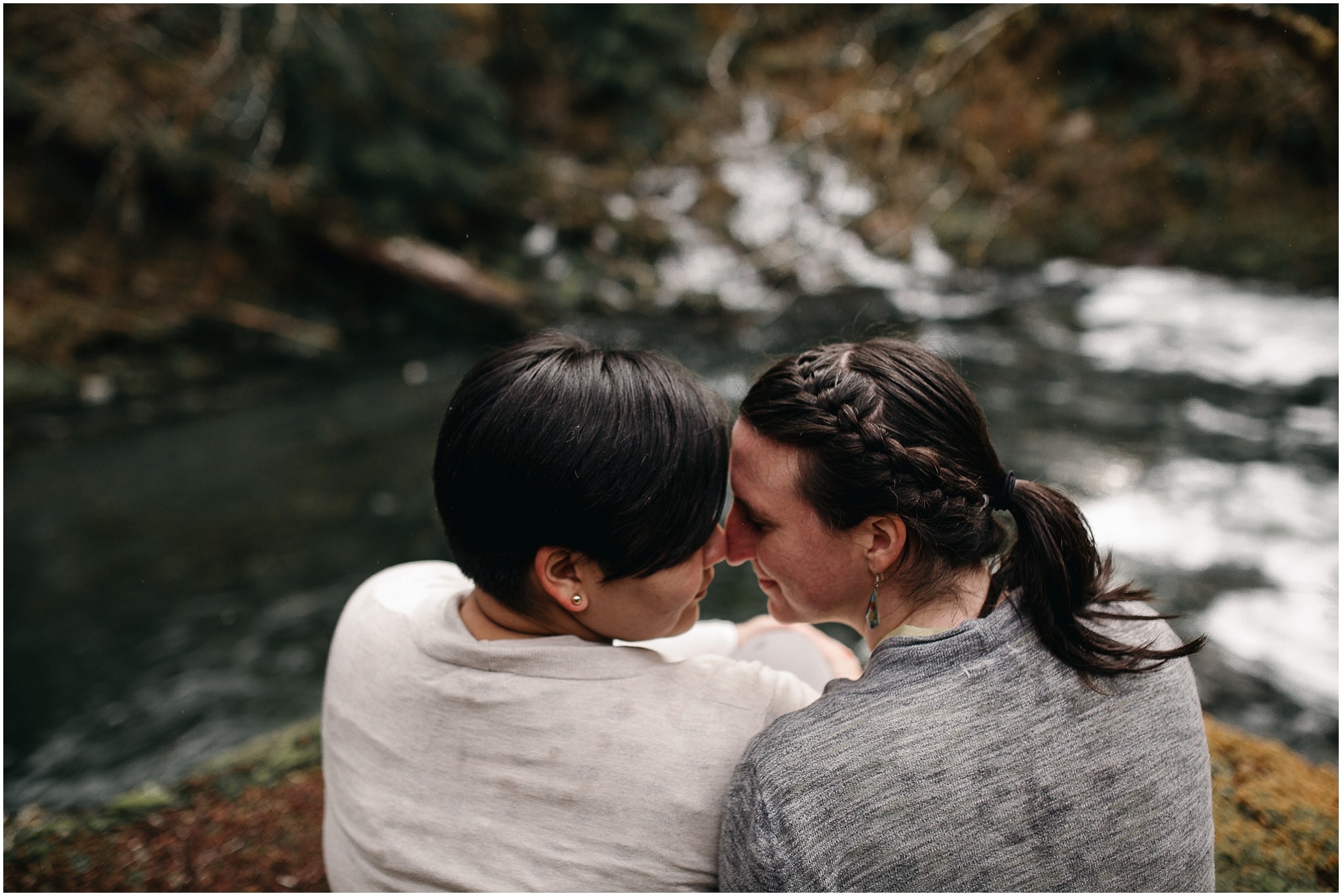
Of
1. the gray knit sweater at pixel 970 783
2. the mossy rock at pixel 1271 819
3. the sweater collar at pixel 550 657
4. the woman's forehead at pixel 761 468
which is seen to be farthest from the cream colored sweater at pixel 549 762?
the mossy rock at pixel 1271 819

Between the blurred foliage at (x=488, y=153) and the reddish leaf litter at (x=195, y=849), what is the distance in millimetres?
5541

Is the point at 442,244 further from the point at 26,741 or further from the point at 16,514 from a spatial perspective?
the point at 26,741

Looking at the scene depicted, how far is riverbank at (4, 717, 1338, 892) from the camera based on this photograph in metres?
2.14

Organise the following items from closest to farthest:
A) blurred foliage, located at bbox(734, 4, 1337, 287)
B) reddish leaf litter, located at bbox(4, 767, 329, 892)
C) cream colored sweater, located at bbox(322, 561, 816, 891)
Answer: cream colored sweater, located at bbox(322, 561, 816, 891) < reddish leaf litter, located at bbox(4, 767, 329, 892) < blurred foliage, located at bbox(734, 4, 1337, 287)

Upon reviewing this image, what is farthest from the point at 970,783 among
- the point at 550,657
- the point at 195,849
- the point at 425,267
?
the point at 425,267

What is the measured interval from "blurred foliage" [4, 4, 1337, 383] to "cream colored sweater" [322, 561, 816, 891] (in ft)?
17.6

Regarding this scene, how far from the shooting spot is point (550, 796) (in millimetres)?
1368

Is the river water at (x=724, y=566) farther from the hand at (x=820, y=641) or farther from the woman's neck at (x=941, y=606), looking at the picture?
the hand at (x=820, y=641)

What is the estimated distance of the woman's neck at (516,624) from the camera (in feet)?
4.98

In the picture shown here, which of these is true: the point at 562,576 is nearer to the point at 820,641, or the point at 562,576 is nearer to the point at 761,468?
the point at 761,468

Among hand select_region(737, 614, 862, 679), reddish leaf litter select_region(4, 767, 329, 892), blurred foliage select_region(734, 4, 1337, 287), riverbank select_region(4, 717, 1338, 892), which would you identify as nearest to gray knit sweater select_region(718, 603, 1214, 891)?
hand select_region(737, 614, 862, 679)

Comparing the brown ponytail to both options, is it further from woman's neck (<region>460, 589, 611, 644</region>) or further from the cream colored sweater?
woman's neck (<region>460, 589, 611, 644</region>)

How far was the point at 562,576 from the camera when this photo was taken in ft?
4.86

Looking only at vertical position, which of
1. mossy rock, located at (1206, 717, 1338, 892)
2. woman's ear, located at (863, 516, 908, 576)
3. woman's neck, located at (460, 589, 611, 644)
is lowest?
mossy rock, located at (1206, 717, 1338, 892)
